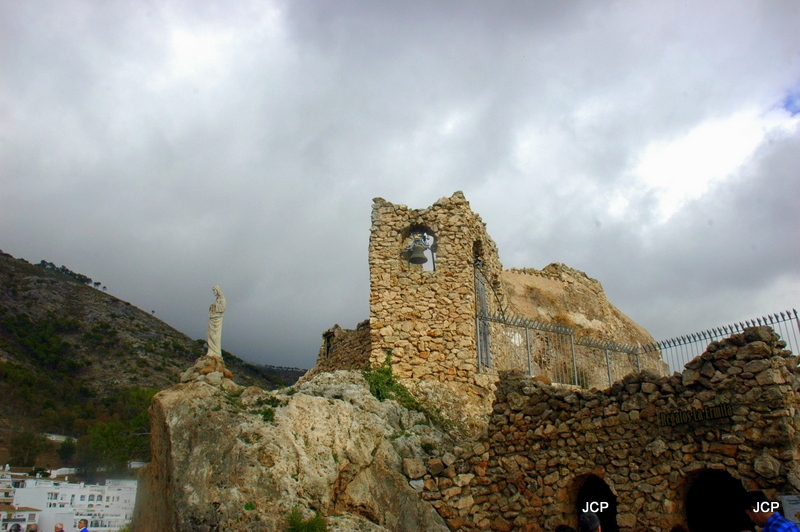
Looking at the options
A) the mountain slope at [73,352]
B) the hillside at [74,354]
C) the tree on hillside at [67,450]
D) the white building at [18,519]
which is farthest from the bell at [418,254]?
the mountain slope at [73,352]

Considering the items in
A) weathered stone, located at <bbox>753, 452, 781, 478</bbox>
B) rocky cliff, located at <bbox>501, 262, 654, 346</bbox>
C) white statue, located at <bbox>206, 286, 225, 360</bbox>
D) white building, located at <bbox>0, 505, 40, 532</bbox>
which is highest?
rocky cliff, located at <bbox>501, 262, 654, 346</bbox>

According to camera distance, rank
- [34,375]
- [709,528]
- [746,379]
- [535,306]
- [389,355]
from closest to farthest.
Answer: [746,379] → [709,528] → [389,355] → [535,306] → [34,375]

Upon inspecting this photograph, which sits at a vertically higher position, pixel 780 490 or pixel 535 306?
pixel 535 306

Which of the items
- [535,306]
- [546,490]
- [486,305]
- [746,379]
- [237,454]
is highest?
[535,306]

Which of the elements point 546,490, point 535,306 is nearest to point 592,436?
point 546,490

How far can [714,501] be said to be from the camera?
30.5ft

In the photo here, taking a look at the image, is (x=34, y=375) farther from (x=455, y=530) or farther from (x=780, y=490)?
(x=780, y=490)

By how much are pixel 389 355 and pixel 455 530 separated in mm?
4675

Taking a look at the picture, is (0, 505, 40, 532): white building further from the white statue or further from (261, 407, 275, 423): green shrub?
(261, 407, 275, 423): green shrub

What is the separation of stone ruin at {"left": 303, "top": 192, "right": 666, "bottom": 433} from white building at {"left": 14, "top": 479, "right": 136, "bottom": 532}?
654 cm

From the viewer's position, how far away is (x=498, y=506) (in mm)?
10961

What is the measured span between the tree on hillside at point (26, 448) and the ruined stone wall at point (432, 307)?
2790cm

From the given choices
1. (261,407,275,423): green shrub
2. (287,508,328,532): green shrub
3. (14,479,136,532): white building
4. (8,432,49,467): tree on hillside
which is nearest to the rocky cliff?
(261,407,275,423): green shrub

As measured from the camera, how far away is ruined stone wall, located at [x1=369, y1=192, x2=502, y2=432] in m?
14.4
